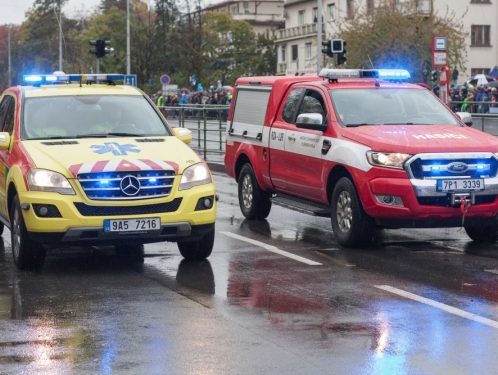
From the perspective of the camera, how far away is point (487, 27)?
76562 mm

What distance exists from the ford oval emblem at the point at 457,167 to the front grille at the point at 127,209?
2835 millimetres

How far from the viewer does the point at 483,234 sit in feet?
41.2

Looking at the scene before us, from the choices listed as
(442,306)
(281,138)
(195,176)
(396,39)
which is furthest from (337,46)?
(442,306)

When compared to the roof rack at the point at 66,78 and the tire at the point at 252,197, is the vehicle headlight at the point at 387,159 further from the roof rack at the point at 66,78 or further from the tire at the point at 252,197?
the tire at the point at 252,197

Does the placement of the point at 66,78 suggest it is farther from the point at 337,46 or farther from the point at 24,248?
the point at 337,46

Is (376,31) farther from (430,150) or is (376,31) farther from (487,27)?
(430,150)

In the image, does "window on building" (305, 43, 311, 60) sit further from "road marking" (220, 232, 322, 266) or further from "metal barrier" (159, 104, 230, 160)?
"road marking" (220, 232, 322, 266)

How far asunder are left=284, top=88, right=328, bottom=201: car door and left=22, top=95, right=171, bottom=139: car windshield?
1.94 m

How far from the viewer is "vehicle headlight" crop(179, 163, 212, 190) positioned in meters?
10.4

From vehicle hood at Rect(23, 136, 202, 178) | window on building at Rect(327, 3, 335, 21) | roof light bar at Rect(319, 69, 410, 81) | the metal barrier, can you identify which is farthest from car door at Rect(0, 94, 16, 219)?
window on building at Rect(327, 3, 335, 21)

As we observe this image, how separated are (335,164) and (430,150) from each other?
1.20 metres

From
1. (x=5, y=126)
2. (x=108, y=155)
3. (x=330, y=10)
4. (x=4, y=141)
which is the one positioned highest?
(x=330, y=10)

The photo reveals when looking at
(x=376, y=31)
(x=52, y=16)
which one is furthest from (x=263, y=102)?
(x=52, y=16)

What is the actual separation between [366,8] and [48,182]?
59058mm
